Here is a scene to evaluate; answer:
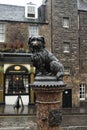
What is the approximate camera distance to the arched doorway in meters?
26.8

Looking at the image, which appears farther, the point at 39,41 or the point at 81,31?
the point at 81,31

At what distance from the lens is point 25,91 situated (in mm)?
27422

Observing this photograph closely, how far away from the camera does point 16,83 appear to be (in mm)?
27531

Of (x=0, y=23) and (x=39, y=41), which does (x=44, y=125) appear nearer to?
(x=39, y=41)

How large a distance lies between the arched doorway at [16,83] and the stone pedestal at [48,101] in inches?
883

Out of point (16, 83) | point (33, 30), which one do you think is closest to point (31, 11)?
point (33, 30)

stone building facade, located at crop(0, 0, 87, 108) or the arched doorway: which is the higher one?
stone building facade, located at crop(0, 0, 87, 108)

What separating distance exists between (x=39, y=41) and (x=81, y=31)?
24.8 metres

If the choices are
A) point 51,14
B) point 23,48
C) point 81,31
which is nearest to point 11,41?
point 23,48

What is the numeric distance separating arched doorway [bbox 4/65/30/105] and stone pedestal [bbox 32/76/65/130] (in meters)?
22.4

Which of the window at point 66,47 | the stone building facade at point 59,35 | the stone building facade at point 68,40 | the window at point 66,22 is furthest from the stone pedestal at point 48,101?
the window at point 66,22

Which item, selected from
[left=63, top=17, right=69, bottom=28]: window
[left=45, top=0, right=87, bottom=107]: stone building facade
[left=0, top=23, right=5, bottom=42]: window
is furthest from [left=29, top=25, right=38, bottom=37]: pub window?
[left=63, top=17, right=69, bottom=28]: window

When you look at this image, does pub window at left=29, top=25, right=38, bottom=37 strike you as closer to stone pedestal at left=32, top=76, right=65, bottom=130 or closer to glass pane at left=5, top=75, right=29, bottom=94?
glass pane at left=5, top=75, right=29, bottom=94

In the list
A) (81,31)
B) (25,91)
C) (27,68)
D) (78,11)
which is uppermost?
(78,11)
